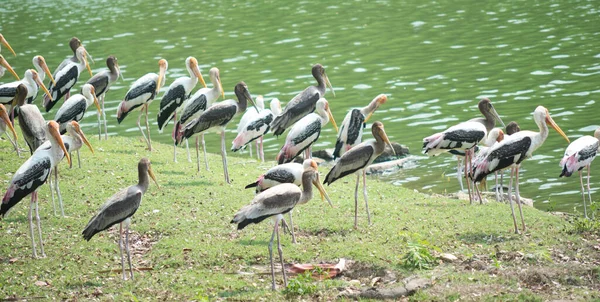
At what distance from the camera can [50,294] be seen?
31.9 feet

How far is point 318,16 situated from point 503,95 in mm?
14847

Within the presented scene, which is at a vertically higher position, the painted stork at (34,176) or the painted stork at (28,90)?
the painted stork at (34,176)

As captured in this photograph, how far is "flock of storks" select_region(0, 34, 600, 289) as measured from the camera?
33.9 feet

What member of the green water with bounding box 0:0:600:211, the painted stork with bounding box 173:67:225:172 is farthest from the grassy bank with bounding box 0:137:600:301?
the green water with bounding box 0:0:600:211

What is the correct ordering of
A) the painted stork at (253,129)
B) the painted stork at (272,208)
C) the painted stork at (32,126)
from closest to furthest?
the painted stork at (272,208), the painted stork at (32,126), the painted stork at (253,129)

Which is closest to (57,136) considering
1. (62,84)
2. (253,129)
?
(253,129)

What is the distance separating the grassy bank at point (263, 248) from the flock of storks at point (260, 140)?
1.28 feet

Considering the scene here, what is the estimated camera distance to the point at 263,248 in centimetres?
1137

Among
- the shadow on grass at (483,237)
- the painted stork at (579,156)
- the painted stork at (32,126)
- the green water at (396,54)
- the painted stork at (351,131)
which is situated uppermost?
the painted stork at (32,126)

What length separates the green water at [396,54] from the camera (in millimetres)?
19984

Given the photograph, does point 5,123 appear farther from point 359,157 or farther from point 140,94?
point 359,157

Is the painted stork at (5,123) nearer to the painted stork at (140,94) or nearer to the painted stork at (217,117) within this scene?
the painted stork at (140,94)

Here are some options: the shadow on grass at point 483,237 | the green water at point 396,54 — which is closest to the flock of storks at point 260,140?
the shadow on grass at point 483,237

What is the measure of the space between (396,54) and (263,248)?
17434 millimetres
